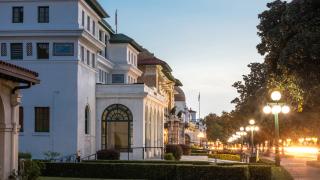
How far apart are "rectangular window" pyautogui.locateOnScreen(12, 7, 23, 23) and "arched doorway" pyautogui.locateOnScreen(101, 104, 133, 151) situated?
36.2 ft

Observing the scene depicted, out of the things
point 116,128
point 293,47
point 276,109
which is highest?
point 293,47

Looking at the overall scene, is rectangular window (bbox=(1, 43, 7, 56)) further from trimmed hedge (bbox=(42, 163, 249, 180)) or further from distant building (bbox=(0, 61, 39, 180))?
distant building (bbox=(0, 61, 39, 180))

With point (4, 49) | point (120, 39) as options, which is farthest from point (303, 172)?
point (120, 39)

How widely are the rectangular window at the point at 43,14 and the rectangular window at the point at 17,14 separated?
1314mm

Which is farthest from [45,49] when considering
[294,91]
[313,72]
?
[313,72]

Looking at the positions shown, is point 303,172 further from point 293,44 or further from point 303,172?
point 293,44

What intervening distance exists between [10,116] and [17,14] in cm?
2818

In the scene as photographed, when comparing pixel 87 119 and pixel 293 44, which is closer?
pixel 293 44

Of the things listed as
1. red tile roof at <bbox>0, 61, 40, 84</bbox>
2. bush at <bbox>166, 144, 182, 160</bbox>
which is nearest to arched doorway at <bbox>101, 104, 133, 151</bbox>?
bush at <bbox>166, 144, 182, 160</bbox>

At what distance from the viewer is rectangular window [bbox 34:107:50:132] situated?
47688 mm

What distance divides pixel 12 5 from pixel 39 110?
7.91 meters

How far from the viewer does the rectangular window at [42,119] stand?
156ft

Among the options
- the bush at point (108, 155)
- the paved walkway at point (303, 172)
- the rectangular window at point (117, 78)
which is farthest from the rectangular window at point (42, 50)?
the paved walkway at point (303, 172)

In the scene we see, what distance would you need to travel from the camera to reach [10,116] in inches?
824
